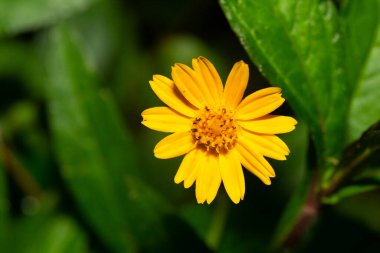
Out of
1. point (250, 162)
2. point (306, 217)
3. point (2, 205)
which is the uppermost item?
point (250, 162)

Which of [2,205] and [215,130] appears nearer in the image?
[215,130]

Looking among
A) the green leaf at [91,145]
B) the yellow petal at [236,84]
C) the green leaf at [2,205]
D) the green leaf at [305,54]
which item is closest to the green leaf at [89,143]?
the green leaf at [91,145]

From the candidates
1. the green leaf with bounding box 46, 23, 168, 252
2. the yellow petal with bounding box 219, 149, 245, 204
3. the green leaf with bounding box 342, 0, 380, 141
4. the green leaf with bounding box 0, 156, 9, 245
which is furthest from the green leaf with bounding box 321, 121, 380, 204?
the green leaf with bounding box 0, 156, 9, 245

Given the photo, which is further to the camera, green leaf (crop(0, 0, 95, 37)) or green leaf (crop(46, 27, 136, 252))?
green leaf (crop(0, 0, 95, 37))

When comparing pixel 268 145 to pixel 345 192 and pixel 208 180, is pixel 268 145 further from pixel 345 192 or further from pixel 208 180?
pixel 345 192

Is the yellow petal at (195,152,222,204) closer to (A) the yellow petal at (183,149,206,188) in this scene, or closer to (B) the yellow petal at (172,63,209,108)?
(A) the yellow petal at (183,149,206,188)

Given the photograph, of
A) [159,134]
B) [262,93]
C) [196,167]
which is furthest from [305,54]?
[159,134]

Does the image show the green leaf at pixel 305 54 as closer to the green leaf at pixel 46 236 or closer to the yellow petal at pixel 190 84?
the yellow petal at pixel 190 84
